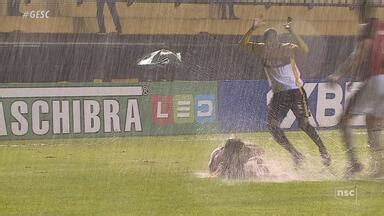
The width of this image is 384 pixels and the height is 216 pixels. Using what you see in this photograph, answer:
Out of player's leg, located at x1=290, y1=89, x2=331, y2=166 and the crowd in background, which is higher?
the crowd in background

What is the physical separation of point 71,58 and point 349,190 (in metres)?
1.50

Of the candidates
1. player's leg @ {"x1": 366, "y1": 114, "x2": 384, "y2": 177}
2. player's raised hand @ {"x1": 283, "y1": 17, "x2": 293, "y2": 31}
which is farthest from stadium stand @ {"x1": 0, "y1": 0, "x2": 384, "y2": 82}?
player's leg @ {"x1": 366, "y1": 114, "x2": 384, "y2": 177}

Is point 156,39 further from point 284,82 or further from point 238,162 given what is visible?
point 238,162

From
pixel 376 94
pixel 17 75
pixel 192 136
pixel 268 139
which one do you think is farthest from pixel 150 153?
pixel 376 94

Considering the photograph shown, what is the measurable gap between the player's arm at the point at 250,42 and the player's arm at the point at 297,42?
112mm

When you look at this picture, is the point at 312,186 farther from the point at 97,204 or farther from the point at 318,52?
the point at 97,204

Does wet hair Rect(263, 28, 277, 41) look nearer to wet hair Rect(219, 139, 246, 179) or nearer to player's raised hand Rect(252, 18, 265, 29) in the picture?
player's raised hand Rect(252, 18, 265, 29)

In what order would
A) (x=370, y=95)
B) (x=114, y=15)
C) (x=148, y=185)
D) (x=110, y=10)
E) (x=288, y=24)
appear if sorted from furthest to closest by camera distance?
(x=110, y=10) → (x=114, y=15) → (x=288, y=24) → (x=148, y=185) → (x=370, y=95)

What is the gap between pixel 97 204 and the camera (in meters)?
2.54

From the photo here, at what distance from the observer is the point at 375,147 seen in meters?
2.81

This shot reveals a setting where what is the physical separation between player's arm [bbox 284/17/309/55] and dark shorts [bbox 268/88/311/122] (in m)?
0.17

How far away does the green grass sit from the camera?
101 inches

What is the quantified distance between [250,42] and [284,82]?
0.74 feet

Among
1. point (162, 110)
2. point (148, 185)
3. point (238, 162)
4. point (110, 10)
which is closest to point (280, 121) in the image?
point (238, 162)
